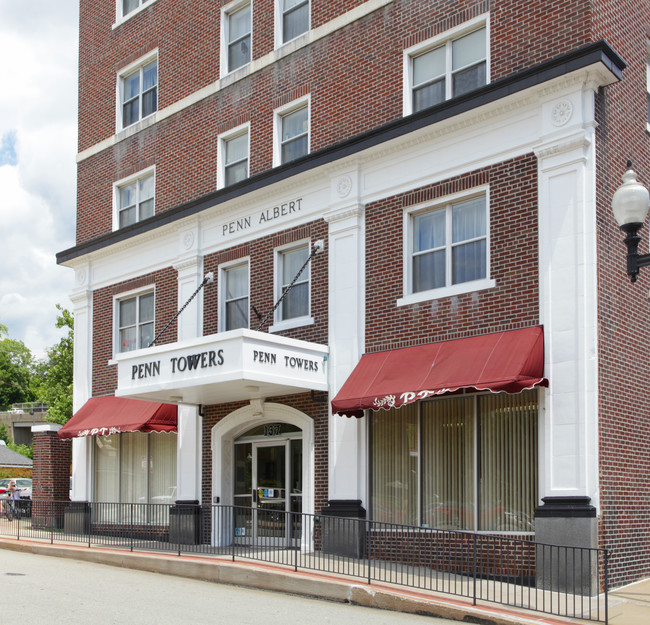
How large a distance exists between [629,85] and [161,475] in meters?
14.2

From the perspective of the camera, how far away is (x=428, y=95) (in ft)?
57.7

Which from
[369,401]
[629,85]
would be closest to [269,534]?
[369,401]

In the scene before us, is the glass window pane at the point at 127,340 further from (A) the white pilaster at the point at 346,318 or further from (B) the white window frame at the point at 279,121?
(A) the white pilaster at the point at 346,318

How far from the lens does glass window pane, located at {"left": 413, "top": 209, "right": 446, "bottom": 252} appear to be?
1691 cm

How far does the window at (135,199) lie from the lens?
79.7 feet

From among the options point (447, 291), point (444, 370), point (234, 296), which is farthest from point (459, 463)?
point (234, 296)

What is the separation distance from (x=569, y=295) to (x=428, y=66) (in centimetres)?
591

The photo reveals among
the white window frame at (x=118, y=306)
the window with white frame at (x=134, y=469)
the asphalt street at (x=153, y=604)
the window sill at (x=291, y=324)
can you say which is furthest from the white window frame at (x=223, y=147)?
the asphalt street at (x=153, y=604)

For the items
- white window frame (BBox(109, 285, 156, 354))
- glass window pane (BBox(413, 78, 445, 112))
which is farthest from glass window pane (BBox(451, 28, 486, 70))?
white window frame (BBox(109, 285, 156, 354))

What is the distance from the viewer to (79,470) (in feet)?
82.3

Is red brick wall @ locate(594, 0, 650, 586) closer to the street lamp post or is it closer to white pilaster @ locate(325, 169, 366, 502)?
the street lamp post

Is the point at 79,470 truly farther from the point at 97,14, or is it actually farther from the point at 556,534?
the point at 556,534

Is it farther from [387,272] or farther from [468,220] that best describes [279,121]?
[468,220]

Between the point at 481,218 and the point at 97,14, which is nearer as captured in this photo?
the point at 481,218
